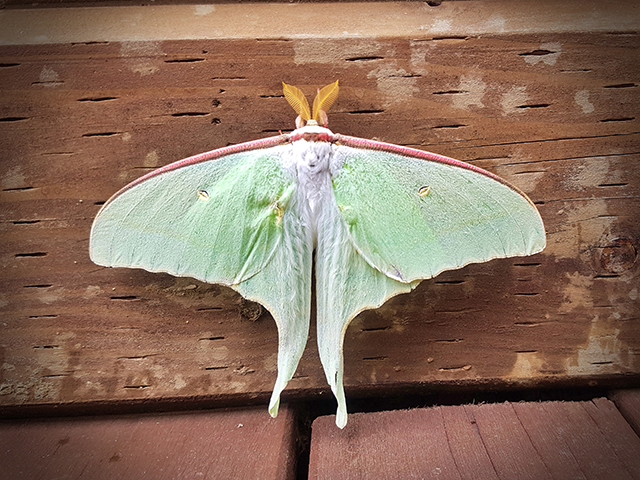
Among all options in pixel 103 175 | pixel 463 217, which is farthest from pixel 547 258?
pixel 103 175

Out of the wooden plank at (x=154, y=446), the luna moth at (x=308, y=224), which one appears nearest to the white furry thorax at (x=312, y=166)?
the luna moth at (x=308, y=224)

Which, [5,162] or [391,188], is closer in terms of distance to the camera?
[391,188]

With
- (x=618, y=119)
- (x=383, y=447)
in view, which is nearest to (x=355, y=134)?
(x=618, y=119)

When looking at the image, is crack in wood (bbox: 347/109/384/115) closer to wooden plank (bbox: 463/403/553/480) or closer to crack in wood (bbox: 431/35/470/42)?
crack in wood (bbox: 431/35/470/42)

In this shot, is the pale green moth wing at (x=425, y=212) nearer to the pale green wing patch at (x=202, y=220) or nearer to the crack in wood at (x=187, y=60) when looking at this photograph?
the pale green wing patch at (x=202, y=220)

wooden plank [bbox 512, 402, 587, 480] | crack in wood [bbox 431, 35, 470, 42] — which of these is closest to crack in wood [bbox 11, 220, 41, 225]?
crack in wood [bbox 431, 35, 470, 42]

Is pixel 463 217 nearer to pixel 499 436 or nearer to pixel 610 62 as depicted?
pixel 499 436

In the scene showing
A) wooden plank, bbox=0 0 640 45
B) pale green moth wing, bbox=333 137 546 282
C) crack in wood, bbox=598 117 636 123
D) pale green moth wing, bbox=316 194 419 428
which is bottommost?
pale green moth wing, bbox=316 194 419 428
